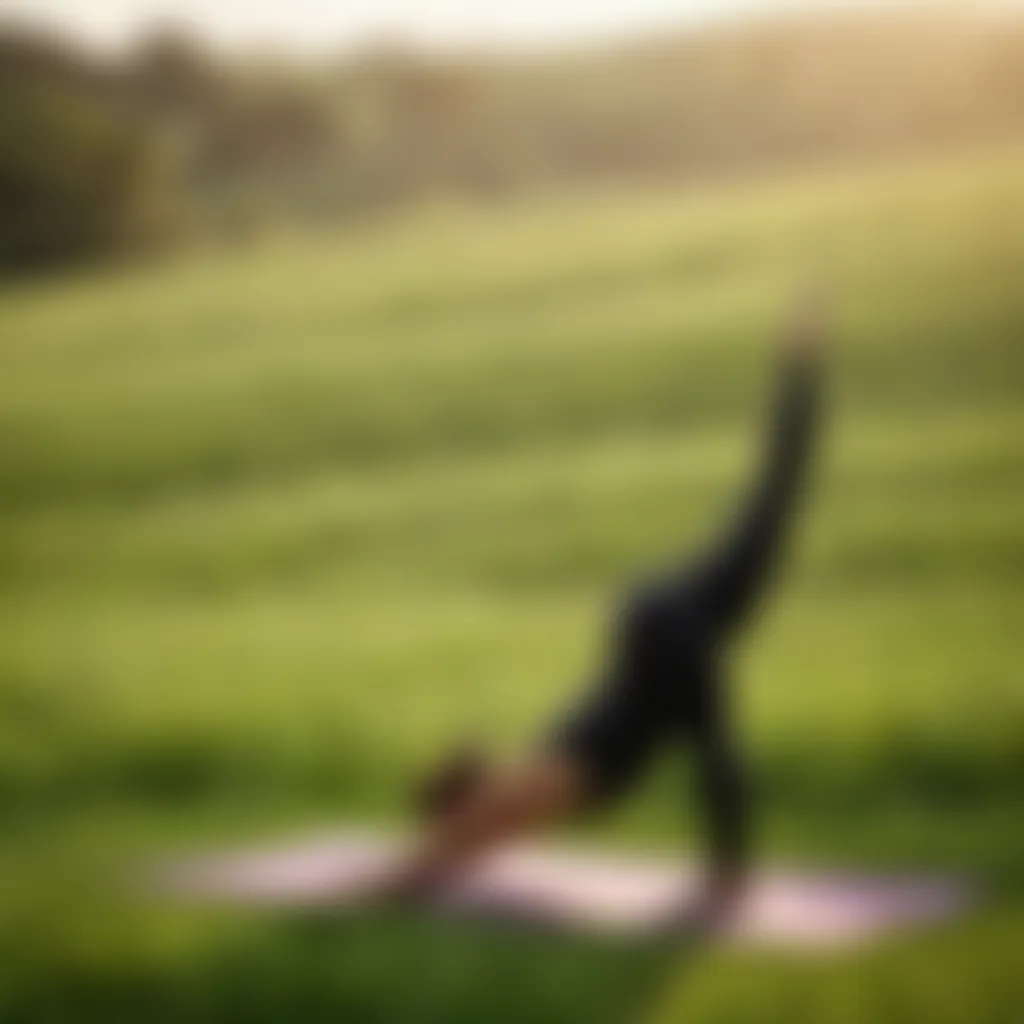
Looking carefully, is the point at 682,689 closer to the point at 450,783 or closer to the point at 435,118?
the point at 450,783

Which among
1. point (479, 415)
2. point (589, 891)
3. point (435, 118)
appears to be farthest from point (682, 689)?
point (435, 118)

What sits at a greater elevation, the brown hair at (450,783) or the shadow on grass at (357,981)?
the brown hair at (450,783)

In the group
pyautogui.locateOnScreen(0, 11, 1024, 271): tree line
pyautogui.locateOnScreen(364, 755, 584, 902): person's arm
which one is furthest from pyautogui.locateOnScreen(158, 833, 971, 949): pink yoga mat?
pyautogui.locateOnScreen(0, 11, 1024, 271): tree line

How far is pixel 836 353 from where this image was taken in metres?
1.38

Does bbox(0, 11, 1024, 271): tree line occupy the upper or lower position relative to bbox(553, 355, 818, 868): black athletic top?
upper

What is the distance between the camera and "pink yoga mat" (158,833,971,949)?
1271mm

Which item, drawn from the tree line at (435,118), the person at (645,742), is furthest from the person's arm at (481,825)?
the tree line at (435,118)

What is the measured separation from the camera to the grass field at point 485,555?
1263 millimetres

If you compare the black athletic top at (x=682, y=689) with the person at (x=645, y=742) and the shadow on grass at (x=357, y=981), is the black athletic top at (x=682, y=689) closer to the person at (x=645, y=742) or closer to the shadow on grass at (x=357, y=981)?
the person at (x=645, y=742)

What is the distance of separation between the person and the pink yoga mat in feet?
0.06

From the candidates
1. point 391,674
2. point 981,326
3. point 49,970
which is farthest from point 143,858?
point 981,326

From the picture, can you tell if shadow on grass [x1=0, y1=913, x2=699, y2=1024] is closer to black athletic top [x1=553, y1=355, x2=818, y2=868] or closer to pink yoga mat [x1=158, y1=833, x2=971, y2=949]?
pink yoga mat [x1=158, y1=833, x2=971, y2=949]

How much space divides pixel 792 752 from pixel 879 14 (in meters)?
0.60

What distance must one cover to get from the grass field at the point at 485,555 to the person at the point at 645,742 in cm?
2
